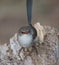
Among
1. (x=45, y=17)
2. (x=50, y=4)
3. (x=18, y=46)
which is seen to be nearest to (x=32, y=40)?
→ (x=18, y=46)

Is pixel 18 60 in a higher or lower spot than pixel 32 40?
lower

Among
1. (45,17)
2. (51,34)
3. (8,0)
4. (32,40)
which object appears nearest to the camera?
(32,40)

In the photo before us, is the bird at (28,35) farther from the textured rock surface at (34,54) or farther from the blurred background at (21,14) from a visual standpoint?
the blurred background at (21,14)

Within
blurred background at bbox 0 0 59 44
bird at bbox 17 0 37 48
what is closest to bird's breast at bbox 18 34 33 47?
bird at bbox 17 0 37 48

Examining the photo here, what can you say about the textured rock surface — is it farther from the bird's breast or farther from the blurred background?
the blurred background

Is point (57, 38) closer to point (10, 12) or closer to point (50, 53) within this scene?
point (50, 53)

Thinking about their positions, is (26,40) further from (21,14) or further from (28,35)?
(21,14)

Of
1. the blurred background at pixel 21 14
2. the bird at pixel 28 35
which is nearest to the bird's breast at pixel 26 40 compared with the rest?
the bird at pixel 28 35
